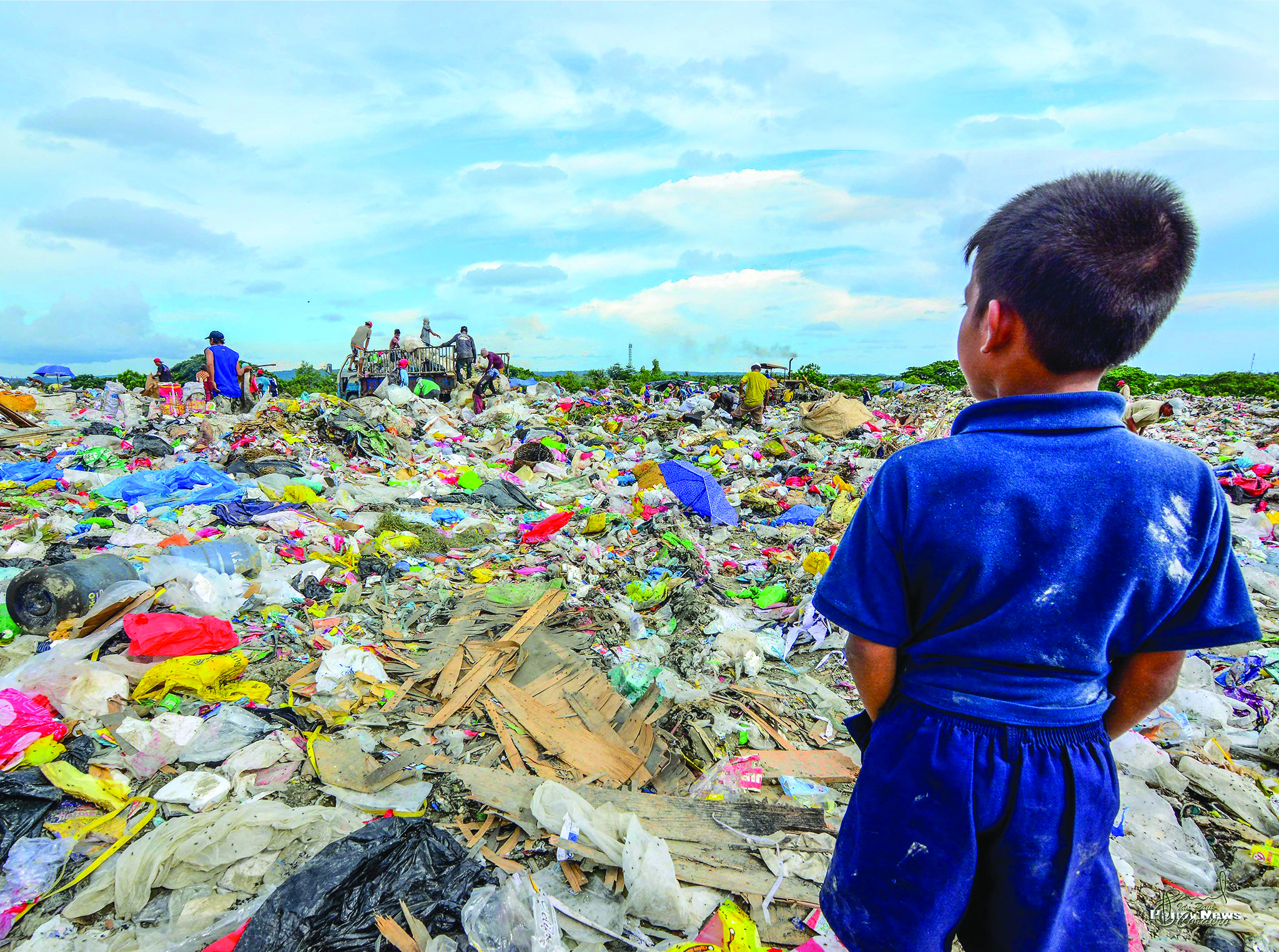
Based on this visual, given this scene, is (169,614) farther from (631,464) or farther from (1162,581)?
(631,464)

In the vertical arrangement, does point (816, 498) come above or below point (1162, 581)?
below

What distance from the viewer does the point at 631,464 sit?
10.9 metres

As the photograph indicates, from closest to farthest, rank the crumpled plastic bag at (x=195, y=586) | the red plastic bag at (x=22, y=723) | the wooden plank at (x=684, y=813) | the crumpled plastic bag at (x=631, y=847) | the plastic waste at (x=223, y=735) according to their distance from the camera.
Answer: the crumpled plastic bag at (x=631, y=847) < the wooden plank at (x=684, y=813) < the red plastic bag at (x=22, y=723) < the plastic waste at (x=223, y=735) < the crumpled plastic bag at (x=195, y=586)

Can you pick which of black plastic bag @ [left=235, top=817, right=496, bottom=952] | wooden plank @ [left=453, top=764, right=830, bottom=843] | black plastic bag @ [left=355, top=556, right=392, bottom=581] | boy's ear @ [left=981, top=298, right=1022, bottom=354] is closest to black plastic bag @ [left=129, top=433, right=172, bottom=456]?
black plastic bag @ [left=355, top=556, right=392, bottom=581]

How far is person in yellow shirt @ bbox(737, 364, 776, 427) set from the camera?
570 inches

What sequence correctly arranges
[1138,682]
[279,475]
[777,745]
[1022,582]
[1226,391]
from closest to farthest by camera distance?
[1022,582]
[1138,682]
[777,745]
[279,475]
[1226,391]

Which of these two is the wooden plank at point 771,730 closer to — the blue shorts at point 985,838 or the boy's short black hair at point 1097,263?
the blue shorts at point 985,838

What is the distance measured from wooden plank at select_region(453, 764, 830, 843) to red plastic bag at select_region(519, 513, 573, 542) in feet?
13.6

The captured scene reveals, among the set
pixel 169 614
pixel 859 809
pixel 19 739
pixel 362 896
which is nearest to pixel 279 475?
pixel 169 614

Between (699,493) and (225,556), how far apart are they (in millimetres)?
5049

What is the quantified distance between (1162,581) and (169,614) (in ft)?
16.6

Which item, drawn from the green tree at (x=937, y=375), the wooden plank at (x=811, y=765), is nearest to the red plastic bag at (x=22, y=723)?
the wooden plank at (x=811, y=765)

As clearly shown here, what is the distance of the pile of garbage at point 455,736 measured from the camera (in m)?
2.32

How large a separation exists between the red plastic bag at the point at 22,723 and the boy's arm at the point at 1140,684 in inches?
157
